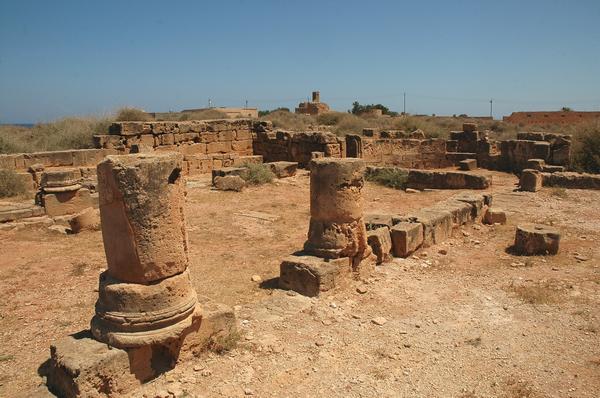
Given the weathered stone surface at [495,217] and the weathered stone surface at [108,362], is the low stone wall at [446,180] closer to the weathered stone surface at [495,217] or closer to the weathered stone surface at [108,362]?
the weathered stone surface at [495,217]

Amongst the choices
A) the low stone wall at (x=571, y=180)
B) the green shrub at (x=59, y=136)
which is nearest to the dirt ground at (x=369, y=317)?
the low stone wall at (x=571, y=180)

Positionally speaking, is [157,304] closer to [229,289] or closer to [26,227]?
[229,289]

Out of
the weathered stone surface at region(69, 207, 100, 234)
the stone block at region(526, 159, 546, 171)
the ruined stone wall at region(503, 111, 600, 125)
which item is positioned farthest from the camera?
the ruined stone wall at region(503, 111, 600, 125)

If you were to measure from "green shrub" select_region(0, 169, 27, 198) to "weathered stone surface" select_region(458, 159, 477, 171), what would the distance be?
43.9ft

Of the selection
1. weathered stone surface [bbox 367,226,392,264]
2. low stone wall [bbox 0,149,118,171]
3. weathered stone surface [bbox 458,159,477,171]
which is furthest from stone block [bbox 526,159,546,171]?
low stone wall [bbox 0,149,118,171]

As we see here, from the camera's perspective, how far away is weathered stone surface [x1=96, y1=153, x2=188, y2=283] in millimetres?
3865

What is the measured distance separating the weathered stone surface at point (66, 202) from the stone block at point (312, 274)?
5.71 m

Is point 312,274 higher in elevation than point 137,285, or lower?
lower

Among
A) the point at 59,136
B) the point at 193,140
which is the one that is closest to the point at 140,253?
the point at 193,140

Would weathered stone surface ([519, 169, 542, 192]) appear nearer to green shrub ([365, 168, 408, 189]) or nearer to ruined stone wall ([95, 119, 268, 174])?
green shrub ([365, 168, 408, 189])

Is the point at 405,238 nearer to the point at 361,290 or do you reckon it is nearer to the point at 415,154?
the point at 361,290

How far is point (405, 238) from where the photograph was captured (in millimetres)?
7395

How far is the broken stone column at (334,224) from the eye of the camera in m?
6.20

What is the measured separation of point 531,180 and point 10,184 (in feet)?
41.9
